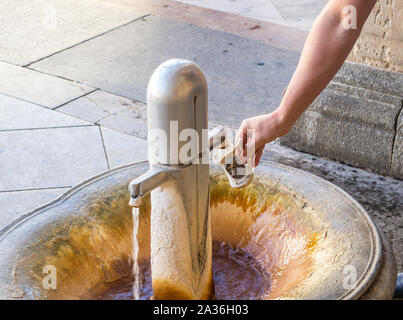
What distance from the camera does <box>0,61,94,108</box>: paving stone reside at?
3.91 metres

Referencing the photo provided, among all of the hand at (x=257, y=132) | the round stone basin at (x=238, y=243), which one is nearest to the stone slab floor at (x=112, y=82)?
the round stone basin at (x=238, y=243)

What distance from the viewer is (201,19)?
521 centimetres

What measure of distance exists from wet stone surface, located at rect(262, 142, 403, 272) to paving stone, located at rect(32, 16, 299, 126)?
1.44 feet

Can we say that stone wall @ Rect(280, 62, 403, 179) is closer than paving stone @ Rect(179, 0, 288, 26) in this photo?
Yes

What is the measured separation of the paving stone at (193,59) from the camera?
3.94 metres

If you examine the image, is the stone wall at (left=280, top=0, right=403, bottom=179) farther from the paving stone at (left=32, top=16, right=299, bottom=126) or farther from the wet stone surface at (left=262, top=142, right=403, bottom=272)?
the paving stone at (left=32, top=16, right=299, bottom=126)

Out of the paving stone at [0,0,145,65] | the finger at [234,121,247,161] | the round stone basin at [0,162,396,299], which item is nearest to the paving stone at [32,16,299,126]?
the paving stone at [0,0,145,65]

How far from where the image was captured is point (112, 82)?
412 cm

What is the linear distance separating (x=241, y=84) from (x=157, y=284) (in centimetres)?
274

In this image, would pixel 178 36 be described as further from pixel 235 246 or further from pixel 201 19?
pixel 235 246

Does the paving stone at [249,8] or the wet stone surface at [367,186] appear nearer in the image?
the wet stone surface at [367,186]

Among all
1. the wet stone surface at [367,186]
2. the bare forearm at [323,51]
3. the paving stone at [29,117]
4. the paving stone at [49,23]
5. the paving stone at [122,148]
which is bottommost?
the wet stone surface at [367,186]

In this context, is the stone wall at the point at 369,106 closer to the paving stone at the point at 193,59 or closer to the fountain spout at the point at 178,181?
the paving stone at the point at 193,59

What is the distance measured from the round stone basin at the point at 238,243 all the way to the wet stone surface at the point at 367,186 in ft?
3.35
